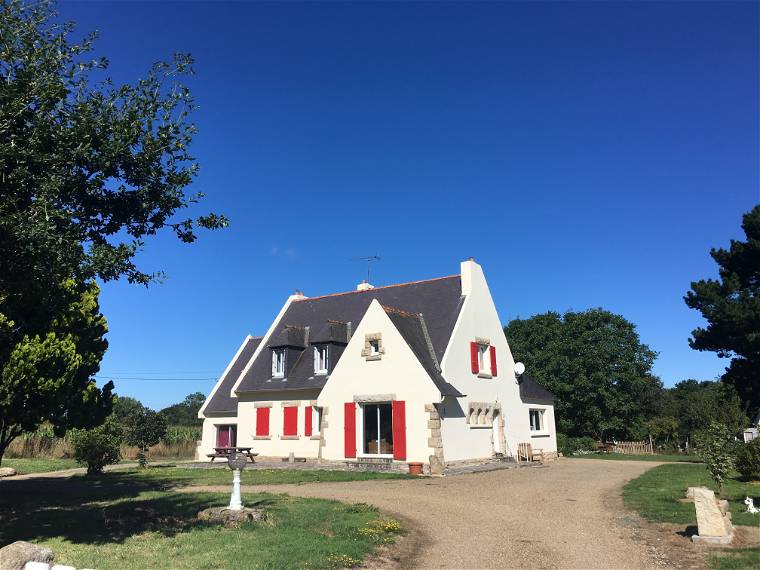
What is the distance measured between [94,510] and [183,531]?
3629 mm

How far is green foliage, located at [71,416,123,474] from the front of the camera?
19.5 m

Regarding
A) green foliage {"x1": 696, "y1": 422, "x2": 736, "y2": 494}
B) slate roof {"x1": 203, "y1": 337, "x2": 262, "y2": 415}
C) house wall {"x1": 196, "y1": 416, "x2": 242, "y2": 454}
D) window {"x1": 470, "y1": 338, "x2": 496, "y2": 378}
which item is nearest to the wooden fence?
window {"x1": 470, "y1": 338, "x2": 496, "y2": 378}

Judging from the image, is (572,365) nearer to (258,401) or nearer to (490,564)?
(258,401)

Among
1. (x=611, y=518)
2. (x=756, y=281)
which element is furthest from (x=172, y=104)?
(x=756, y=281)

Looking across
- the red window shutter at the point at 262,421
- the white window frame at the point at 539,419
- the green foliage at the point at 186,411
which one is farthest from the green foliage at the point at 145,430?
Answer: the green foliage at the point at 186,411

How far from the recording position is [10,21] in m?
7.81

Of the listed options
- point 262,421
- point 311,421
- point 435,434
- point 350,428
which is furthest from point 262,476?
point 262,421

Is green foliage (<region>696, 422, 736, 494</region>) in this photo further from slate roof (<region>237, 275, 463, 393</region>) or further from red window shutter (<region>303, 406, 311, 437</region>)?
Result: red window shutter (<region>303, 406, 311, 437</region>)

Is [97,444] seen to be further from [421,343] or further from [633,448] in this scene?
[633,448]

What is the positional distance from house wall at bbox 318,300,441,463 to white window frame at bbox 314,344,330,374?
2.14 meters

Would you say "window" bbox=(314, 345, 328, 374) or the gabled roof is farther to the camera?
"window" bbox=(314, 345, 328, 374)

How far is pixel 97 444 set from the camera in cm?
1956

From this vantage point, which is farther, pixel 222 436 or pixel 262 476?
pixel 222 436

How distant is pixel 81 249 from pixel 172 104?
2824 mm
